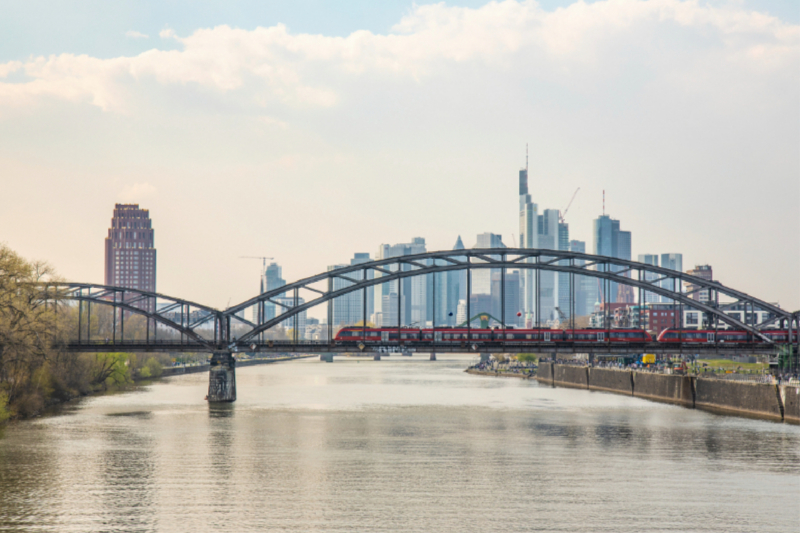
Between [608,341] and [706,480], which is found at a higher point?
[608,341]

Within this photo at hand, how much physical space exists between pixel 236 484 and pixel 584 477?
20601 millimetres

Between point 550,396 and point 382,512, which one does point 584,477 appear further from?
point 550,396

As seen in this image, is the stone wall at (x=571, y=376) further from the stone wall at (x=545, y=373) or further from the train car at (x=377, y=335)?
the train car at (x=377, y=335)

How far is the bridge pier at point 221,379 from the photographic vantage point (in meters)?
105

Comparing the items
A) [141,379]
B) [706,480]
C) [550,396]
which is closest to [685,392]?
[550,396]

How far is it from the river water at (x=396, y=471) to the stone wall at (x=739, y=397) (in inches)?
137

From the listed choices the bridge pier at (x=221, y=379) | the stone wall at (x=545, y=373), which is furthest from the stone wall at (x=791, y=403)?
the stone wall at (x=545, y=373)

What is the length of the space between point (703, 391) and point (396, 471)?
185ft

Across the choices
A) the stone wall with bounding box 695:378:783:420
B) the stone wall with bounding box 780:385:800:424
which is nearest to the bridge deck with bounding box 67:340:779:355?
the stone wall with bounding box 695:378:783:420

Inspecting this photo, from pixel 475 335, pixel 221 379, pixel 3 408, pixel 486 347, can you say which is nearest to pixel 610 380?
pixel 475 335

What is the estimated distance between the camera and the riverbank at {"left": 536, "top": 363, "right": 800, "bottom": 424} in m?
83.4

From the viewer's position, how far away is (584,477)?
178ft

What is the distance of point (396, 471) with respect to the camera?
5584cm

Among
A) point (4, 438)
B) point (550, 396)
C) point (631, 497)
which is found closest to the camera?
point (631, 497)
